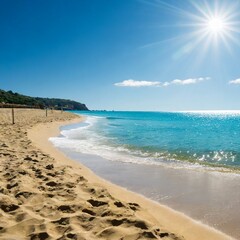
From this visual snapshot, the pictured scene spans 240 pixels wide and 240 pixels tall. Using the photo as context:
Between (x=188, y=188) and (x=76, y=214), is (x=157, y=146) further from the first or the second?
(x=76, y=214)

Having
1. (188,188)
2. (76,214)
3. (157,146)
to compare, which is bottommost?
(157,146)

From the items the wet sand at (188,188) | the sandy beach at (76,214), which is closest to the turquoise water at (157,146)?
the wet sand at (188,188)

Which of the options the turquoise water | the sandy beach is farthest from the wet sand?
the turquoise water

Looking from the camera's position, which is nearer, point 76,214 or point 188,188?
point 76,214

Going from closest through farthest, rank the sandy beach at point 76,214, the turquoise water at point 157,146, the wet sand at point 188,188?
the sandy beach at point 76,214 → the wet sand at point 188,188 → the turquoise water at point 157,146

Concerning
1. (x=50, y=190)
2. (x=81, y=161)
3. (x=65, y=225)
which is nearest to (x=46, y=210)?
(x=65, y=225)

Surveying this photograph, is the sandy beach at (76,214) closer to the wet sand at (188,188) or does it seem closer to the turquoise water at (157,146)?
the wet sand at (188,188)

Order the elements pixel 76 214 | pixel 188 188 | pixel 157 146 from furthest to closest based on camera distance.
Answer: pixel 157 146, pixel 188 188, pixel 76 214

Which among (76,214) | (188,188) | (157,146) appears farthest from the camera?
(157,146)

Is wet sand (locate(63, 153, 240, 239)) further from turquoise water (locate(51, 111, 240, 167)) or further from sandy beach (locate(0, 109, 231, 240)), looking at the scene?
turquoise water (locate(51, 111, 240, 167))

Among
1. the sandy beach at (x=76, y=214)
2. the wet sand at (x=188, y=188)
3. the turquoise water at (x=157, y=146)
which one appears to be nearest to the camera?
the sandy beach at (x=76, y=214)

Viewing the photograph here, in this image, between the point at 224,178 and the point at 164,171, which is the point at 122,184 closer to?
the point at 164,171

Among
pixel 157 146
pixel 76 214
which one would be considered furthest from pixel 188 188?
pixel 157 146

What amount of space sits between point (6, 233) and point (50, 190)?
2461 millimetres
